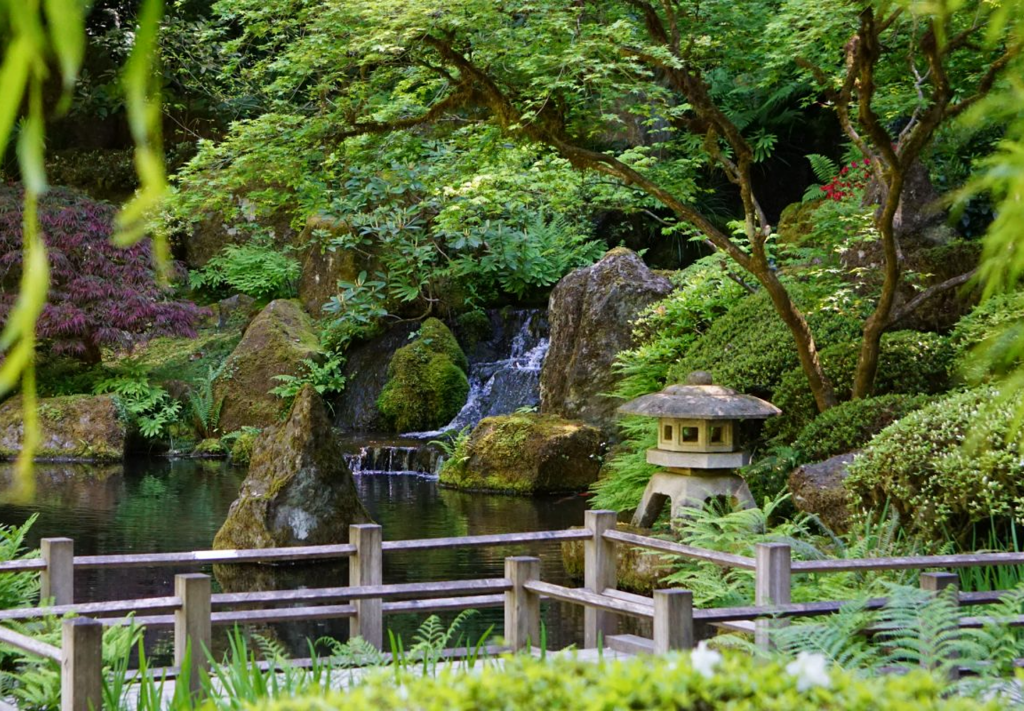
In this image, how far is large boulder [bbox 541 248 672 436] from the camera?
14.4 metres

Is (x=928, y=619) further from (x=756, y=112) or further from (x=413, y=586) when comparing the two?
(x=756, y=112)

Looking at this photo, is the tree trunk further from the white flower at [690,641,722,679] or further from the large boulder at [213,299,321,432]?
the large boulder at [213,299,321,432]

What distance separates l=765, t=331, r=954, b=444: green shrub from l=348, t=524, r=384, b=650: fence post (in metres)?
5.12

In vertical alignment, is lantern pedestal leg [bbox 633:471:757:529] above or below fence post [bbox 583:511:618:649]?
above

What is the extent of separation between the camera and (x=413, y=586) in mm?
5668

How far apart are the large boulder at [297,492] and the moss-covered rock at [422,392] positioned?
7.77 metres

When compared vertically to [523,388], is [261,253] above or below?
above

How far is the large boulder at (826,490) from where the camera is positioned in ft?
26.9

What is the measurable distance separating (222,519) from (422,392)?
20.1 feet

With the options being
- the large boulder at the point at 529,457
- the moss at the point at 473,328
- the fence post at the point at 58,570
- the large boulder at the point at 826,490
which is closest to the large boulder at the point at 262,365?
the moss at the point at 473,328

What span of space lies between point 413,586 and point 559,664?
3.11m

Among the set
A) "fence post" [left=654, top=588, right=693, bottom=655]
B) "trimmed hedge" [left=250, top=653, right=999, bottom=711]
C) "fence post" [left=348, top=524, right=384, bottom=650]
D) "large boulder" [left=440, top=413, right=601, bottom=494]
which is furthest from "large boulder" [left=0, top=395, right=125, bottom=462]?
"trimmed hedge" [left=250, top=653, right=999, bottom=711]

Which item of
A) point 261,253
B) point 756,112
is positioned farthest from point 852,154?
point 261,253

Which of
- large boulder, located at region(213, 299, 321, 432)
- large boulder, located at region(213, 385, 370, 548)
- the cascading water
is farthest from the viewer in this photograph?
large boulder, located at region(213, 299, 321, 432)
